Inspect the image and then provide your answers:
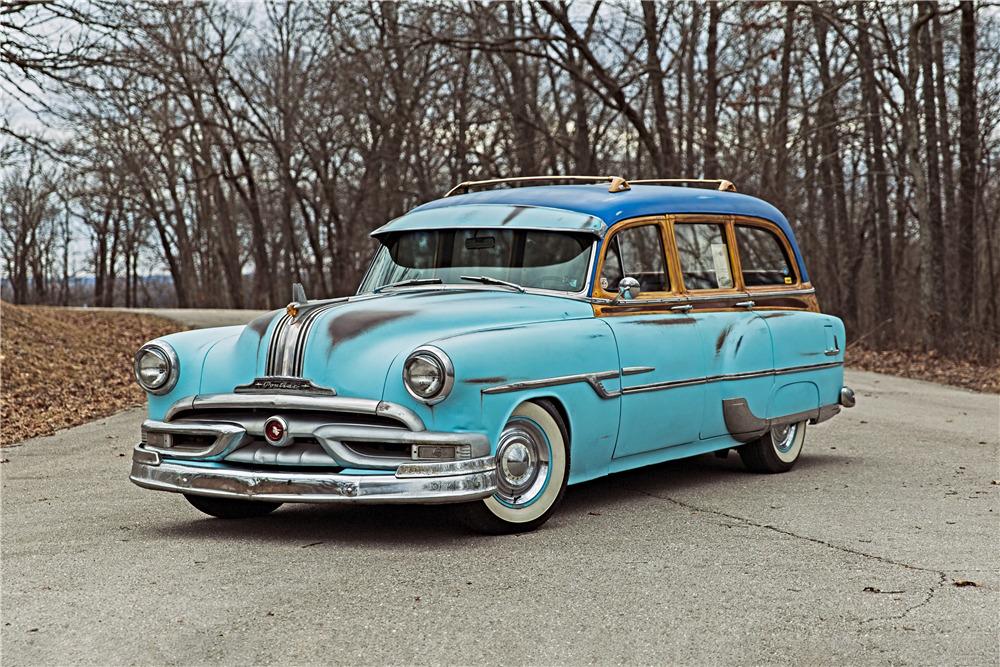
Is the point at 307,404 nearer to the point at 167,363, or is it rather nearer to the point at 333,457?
the point at 333,457

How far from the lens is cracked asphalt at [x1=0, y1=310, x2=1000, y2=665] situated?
4.26 m

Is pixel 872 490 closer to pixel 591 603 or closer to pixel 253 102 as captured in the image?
pixel 591 603

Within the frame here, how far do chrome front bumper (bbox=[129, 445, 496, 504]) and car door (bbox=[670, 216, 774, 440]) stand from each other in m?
2.39

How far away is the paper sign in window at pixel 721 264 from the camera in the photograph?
329 inches

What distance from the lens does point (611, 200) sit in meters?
7.69

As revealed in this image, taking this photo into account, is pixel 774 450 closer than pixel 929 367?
Yes

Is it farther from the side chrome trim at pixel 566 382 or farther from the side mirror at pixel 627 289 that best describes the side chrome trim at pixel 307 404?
the side mirror at pixel 627 289

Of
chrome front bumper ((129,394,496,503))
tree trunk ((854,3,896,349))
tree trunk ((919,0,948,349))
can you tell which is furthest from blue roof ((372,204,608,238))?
tree trunk ((854,3,896,349))

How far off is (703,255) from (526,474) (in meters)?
2.62

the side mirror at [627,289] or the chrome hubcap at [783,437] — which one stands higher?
the side mirror at [627,289]

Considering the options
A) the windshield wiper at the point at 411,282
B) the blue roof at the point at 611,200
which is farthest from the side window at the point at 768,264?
the windshield wiper at the point at 411,282

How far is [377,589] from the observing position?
198 inches

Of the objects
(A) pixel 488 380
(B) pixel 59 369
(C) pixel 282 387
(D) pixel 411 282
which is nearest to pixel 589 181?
(D) pixel 411 282

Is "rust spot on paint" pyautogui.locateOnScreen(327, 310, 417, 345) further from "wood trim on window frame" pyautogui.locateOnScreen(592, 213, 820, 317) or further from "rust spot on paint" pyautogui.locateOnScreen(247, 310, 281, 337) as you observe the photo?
"wood trim on window frame" pyautogui.locateOnScreen(592, 213, 820, 317)
